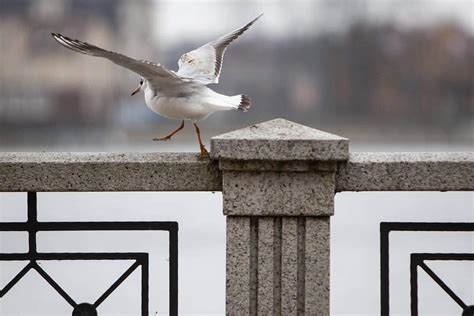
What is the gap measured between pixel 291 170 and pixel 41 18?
192 ft

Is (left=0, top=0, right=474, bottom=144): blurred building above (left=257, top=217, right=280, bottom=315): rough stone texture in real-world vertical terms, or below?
above

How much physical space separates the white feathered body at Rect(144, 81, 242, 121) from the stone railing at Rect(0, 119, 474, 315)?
3.02 feet

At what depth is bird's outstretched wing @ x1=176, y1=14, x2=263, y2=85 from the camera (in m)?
4.43

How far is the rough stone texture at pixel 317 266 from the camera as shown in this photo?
3.25 metres

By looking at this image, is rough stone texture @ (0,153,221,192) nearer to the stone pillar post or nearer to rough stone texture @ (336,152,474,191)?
the stone pillar post

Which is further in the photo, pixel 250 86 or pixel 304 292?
pixel 250 86

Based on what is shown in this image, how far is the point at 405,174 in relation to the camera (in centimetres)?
327

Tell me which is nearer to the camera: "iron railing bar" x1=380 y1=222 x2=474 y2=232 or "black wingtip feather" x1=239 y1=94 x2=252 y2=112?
"iron railing bar" x1=380 y1=222 x2=474 y2=232

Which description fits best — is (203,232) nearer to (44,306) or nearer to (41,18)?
(44,306)

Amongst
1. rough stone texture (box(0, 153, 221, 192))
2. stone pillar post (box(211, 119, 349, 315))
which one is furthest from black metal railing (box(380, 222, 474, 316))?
rough stone texture (box(0, 153, 221, 192))

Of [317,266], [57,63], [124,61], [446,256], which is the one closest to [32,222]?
[124,61]

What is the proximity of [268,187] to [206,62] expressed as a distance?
5.17 ft

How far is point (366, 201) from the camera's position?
59.4 ft

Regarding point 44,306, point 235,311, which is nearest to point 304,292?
point 235,311
